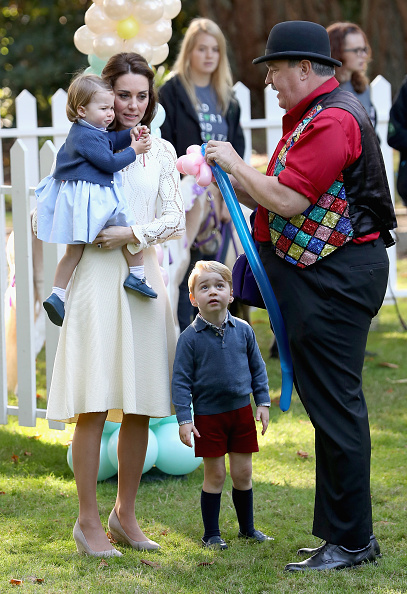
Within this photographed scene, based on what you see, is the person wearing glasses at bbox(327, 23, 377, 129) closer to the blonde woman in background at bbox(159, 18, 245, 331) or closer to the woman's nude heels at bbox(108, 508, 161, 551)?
the blonde woman in background at bbox(159, 18, 245, 331)

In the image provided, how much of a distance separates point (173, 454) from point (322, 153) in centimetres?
199

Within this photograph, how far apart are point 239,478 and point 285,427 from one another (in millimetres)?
1828

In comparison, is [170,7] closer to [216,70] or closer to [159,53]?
[159,53]

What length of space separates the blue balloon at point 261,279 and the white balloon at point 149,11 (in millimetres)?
1445

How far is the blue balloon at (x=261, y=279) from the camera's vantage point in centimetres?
323

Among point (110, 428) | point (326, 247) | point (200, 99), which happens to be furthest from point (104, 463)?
point (200, 99)

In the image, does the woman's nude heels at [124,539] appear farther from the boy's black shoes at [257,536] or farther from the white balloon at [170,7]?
the white balloon at [170,7]

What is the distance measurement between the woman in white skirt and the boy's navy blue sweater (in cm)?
9

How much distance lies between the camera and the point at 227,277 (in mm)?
3471

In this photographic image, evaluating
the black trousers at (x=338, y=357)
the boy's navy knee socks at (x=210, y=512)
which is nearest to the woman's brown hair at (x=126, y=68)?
the black trousers at (x=338, y=357)

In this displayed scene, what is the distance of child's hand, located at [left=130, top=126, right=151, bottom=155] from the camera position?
3273mm

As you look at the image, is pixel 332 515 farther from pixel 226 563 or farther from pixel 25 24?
pixel 25 24

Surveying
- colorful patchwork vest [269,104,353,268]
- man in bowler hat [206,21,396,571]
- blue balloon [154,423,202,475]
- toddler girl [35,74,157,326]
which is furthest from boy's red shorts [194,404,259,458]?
blue balloon [154,423,202,475]

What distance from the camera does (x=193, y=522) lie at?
379 centimetres
